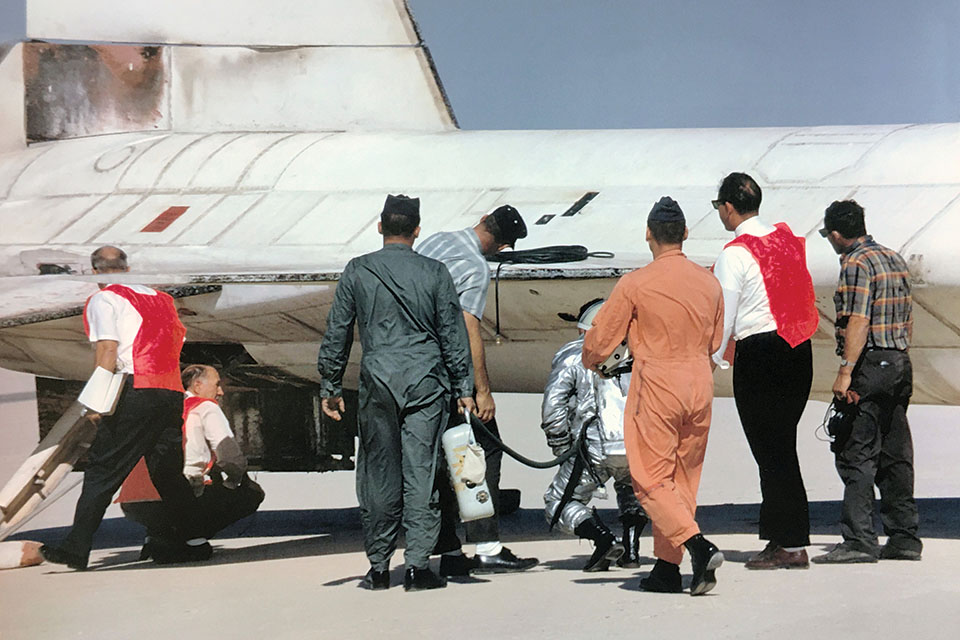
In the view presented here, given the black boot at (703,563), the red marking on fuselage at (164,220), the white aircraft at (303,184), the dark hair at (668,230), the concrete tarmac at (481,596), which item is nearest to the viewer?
Result: the concrete tarmac at (481,596)

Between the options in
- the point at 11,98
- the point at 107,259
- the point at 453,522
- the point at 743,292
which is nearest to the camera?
the point at 743,292

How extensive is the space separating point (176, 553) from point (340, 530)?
1.67 metres

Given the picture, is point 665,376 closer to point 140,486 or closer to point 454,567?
point 454,567

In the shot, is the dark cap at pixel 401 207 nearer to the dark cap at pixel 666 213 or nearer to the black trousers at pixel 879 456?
the dark cap at pixel 666 213

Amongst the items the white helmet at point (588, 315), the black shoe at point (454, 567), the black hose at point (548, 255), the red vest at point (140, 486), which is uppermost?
the black hose at point (548, 255)

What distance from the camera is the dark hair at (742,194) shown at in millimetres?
6289

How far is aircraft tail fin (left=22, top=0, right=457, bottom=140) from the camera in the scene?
Result: 1147 centimetres

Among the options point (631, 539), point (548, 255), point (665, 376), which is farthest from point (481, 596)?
point (548, 255)

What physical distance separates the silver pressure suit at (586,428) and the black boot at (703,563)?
3.12 feet

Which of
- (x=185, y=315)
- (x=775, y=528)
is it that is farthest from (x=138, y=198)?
(x=775, y=528)

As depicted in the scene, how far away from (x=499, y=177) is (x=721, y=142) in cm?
153

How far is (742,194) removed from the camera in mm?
6293

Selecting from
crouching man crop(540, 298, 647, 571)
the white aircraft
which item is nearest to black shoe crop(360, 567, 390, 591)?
crouching man crop(540, 298, 647, 571)

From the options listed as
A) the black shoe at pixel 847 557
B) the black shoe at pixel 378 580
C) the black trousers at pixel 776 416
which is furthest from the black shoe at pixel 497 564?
the black shoe at pixel 847 557
